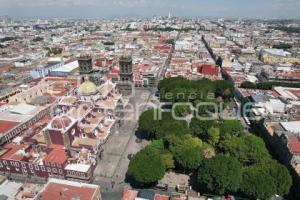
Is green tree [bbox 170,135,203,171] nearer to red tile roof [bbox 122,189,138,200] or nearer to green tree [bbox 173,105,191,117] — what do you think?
red tile roof [bbox 122,189,138,200]

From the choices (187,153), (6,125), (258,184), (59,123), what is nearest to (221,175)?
(258,184)

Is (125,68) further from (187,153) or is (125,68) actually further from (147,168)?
(147,168)

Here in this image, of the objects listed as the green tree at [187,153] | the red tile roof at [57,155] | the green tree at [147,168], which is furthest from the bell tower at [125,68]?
the green tree at [147,168]

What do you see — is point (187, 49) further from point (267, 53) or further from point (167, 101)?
point (167, 101)

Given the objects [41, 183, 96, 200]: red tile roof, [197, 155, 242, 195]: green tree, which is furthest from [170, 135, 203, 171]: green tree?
[41, 183, 96, 200]: red tile roof

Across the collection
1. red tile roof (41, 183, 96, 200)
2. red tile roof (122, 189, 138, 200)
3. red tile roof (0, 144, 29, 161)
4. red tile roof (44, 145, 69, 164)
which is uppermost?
red tile roof (44, 145, 69, 164)

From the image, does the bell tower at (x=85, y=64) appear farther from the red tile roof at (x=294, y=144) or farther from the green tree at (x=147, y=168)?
the red tile roof at (x=294, y=144)
